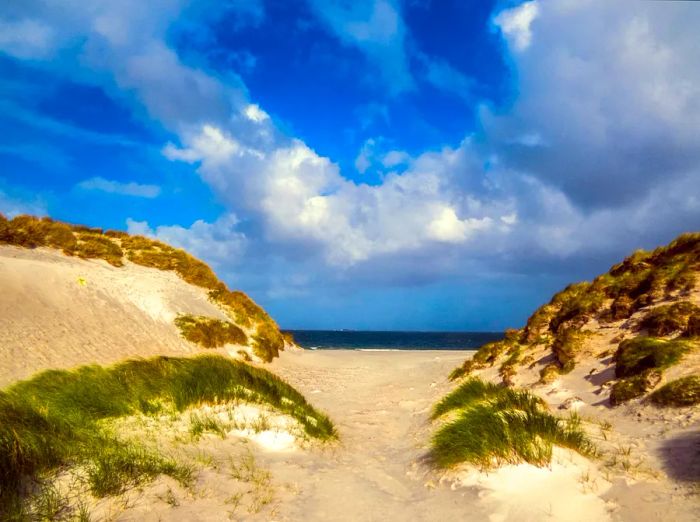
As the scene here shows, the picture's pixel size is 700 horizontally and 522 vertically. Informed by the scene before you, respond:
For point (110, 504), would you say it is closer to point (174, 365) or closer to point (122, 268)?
point (174, 365)

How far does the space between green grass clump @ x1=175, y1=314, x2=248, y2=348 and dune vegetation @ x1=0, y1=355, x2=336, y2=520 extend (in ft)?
27.9

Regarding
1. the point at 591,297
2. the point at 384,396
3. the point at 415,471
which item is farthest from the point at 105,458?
the point at 591,297

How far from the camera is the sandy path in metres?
4.86

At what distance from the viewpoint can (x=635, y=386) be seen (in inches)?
304

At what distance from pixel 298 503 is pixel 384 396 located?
9.58 meters

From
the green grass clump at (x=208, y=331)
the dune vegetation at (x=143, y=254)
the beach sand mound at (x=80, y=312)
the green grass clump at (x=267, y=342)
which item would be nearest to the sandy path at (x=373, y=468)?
the green grass clump at (x=208, y=331)

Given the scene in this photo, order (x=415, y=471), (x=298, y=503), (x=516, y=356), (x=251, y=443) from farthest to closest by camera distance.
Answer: (x=516, y=356) → (x=251, y=443) → (x=415, y=471) → (x=298, y=503)

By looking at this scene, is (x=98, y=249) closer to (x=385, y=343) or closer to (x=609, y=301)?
(x=609, y=301)

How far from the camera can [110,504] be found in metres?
4.20

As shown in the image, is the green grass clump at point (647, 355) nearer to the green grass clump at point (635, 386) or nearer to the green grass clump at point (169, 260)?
the green grass clump at point (635, 386)

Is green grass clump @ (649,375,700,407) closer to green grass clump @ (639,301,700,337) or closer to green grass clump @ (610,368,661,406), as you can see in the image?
green grass clump @ (610,368,661,406)

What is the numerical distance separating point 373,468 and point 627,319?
962cm

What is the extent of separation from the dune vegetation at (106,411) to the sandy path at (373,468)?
104 cm

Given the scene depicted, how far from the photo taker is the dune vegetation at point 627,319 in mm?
8336
